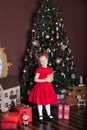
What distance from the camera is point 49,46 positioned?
5.29 m

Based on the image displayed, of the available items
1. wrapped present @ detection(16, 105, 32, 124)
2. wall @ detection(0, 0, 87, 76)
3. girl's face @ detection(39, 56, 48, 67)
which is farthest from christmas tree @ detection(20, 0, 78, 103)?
wrapped present @ detection(16, 105, 32, 124)

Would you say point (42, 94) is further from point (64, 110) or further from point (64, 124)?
point (64, 124)

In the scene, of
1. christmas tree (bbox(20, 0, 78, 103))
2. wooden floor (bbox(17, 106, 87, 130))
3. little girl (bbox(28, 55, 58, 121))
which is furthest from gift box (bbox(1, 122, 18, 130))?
christmas tree (bbox(20, 0, 78, 103))

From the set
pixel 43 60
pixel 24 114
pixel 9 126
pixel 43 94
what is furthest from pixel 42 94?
pixel 9 126

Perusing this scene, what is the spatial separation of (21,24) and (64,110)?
2128mm

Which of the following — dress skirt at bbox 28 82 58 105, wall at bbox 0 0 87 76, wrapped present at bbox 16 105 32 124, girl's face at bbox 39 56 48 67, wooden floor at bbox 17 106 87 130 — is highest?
wall at bbox 0 0 87 76

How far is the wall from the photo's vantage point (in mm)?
5477

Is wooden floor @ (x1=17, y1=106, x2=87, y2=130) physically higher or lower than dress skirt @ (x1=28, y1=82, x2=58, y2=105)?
lower

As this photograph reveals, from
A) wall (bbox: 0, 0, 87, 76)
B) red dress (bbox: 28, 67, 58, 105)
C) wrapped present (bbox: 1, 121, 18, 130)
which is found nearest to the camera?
wrapped present (bbox: 1, 121, 18, 130)

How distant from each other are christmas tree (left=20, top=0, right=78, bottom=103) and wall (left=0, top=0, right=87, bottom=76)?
331mm

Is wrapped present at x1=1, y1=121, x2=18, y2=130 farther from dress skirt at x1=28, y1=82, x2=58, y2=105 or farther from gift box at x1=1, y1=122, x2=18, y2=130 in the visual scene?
dress skirt at x1=28, y1=82, x2=58, y2=105

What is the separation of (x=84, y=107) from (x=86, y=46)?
5.43 ft

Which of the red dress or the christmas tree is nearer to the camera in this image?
the red dress

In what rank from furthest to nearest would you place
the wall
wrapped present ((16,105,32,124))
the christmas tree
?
the wall < the christmas tree < wrapped present ((16,105,32,124))
